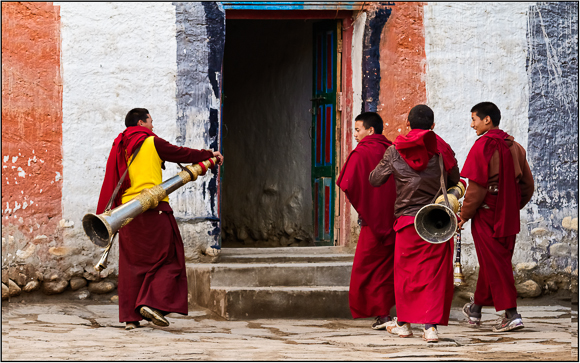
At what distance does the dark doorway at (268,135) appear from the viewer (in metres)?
8.80

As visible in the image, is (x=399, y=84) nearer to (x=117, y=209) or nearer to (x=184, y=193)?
(x=184, y=193)

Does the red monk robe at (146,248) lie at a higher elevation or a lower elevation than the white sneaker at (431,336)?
higher

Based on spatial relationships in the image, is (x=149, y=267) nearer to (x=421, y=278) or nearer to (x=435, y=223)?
(x=421, y=278)

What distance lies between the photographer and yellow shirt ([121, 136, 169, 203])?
207 inches

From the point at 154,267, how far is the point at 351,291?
143 centimetres

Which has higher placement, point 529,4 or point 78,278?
point 529,4

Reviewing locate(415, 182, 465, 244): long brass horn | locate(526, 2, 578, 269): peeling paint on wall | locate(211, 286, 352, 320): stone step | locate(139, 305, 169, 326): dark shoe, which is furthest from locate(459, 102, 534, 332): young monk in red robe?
locate(139, 305, 169, 326): dark shoe

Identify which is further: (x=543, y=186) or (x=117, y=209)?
(x=543, y=186)

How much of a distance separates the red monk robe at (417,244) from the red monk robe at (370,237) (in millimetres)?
405

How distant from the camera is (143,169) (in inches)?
207

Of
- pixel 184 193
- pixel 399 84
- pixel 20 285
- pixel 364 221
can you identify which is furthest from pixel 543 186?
pixel 20 285

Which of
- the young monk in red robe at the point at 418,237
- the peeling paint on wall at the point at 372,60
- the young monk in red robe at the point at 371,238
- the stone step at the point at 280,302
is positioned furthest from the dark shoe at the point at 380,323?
the peeling paint on wall at the point at 372,60

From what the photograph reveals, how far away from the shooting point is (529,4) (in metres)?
6.99

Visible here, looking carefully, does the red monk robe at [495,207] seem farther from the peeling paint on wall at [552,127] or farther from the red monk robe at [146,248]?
the red monk robe at [146,248]
